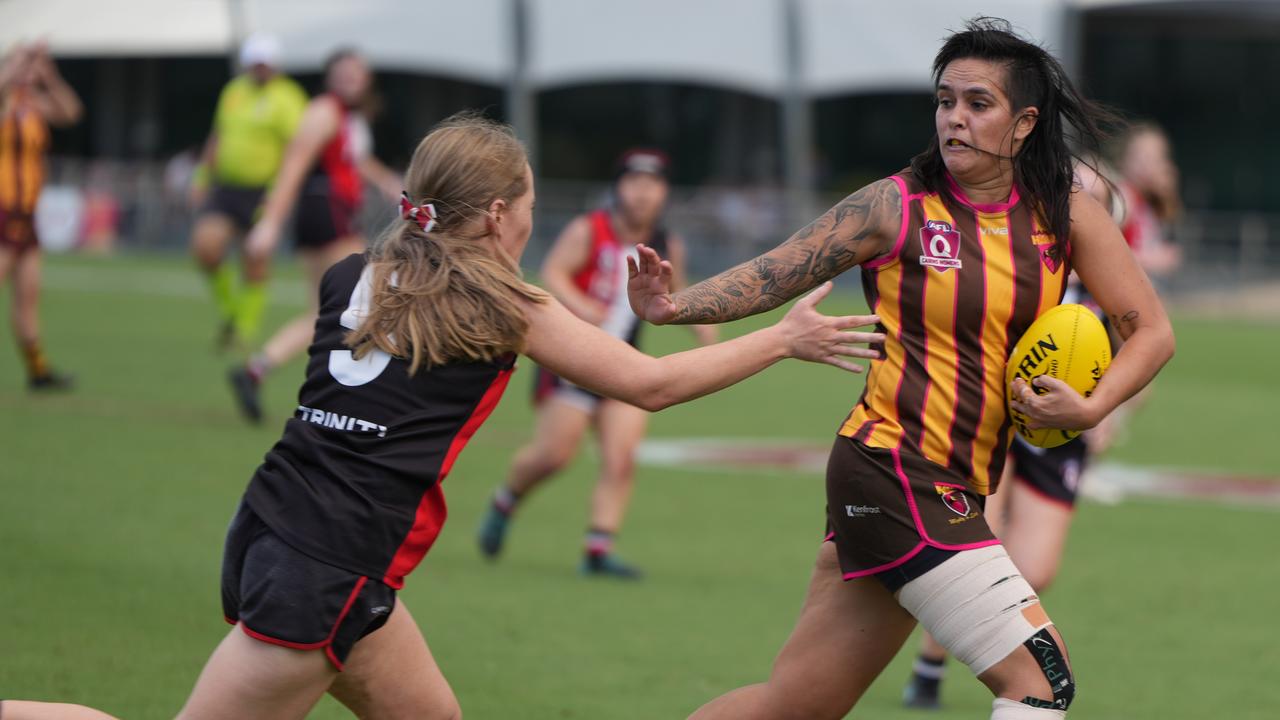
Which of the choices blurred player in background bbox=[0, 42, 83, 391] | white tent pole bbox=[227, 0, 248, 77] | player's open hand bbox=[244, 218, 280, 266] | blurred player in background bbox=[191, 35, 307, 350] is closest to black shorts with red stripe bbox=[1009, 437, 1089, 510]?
player's open hand bbox=[244, 218, 280, 266]

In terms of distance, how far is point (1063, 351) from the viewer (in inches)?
175

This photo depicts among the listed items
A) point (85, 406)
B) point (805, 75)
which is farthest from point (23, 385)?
point (805, 75)

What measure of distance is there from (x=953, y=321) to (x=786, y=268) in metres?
0.48

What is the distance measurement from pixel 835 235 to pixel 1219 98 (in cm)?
3978

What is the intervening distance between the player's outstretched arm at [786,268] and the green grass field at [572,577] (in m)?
2.13

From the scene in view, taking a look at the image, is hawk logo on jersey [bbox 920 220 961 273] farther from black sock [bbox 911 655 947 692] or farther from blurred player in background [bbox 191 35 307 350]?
blurred player in background [bbox 191 35 307 350]

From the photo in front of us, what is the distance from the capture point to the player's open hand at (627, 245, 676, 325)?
450cm

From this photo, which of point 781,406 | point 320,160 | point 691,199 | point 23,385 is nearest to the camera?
point 320,160

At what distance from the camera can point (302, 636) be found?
3.92 m

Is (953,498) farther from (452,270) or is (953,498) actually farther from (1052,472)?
(1052,472)

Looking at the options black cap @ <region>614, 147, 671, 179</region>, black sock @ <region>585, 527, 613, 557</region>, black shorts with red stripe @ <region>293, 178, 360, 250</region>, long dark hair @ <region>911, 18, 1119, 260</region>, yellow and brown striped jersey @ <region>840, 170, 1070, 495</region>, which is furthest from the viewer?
black shorts with red stripe @ <region>293, 178, 360, 250</region>

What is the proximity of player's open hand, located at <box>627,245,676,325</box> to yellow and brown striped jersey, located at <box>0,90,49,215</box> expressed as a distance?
9.95m

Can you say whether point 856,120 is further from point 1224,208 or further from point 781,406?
point 781,406

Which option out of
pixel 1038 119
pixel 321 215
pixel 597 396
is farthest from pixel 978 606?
pixel 321 215
